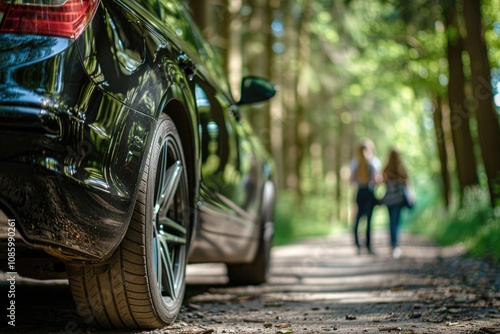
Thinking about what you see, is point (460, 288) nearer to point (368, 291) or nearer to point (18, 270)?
point (368, 291)

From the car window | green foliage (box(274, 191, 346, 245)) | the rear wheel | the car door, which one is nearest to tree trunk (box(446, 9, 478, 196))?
green foliage (box(274, 191, 346, 245))

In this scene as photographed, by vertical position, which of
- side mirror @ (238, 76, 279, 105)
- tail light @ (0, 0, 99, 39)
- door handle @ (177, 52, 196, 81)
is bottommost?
tail light @ (0, 0, 99, 39)

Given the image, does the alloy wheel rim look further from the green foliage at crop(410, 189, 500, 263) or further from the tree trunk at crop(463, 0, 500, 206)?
the tree trunk at crop(463, 0, 500, 206)

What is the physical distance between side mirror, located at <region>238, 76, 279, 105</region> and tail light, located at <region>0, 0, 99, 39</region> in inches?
117

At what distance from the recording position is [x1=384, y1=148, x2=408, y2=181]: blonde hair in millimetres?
12805

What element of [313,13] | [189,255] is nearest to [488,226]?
[189,255]

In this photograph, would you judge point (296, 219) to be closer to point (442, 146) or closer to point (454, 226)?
point (442, 146)

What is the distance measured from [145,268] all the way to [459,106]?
50.1ft

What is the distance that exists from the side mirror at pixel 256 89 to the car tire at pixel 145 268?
1.95m

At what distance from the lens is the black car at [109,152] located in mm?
2854

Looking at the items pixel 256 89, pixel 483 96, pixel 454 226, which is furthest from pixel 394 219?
pixel 256 89

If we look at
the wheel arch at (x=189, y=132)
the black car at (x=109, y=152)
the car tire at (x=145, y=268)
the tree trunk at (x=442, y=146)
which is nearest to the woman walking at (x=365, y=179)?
the black car at (x=109, y=152)

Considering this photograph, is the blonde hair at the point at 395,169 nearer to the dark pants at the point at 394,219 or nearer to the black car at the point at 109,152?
the dark pants at the point at 394,219

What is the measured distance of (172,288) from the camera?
408 centimetres
